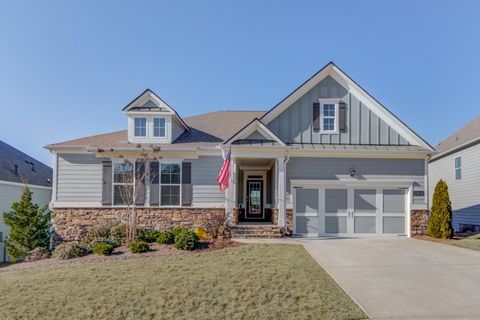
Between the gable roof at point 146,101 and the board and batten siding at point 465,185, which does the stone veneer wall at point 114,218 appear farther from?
the board and batten siding at point 465,185

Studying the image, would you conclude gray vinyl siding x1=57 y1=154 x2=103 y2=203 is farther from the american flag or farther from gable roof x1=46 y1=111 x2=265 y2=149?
the american flag

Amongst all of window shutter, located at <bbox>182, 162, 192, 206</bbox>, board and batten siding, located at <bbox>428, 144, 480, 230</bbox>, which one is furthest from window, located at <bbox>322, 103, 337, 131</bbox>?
board and batten siding, located at <bbox>428, 144, 480, 230</bbox>

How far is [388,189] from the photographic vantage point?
13.9m

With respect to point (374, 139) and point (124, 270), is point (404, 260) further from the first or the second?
point (124, 270)

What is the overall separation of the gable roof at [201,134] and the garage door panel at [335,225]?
18.8 ft

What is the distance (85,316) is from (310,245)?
7.61 meters

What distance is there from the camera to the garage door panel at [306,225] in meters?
13.6

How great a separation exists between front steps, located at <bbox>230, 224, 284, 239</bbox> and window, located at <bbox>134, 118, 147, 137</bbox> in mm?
5553

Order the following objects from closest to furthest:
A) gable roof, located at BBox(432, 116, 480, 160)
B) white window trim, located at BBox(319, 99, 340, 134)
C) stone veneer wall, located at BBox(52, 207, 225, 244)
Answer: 1. stone veneer wall, located at BBox(52, 207, 225, 244)
2. white window trim, located at BBox(319, 99, 340, 134)
3. gable roof, located at BBox(432, 116, 480, 160)

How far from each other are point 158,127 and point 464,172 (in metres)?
16.2

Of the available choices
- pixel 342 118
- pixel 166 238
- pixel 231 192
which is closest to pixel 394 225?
pixel 342 118

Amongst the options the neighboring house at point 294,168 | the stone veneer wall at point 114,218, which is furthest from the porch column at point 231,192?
the stone veneer wall at point 114,218

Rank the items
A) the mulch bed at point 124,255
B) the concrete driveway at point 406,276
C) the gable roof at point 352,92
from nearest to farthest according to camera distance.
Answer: the concrete driveway at point 406,276, the mulch bed at point 124,255, the gable roof at point 352,92

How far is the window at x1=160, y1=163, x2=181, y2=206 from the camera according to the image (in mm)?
13867
